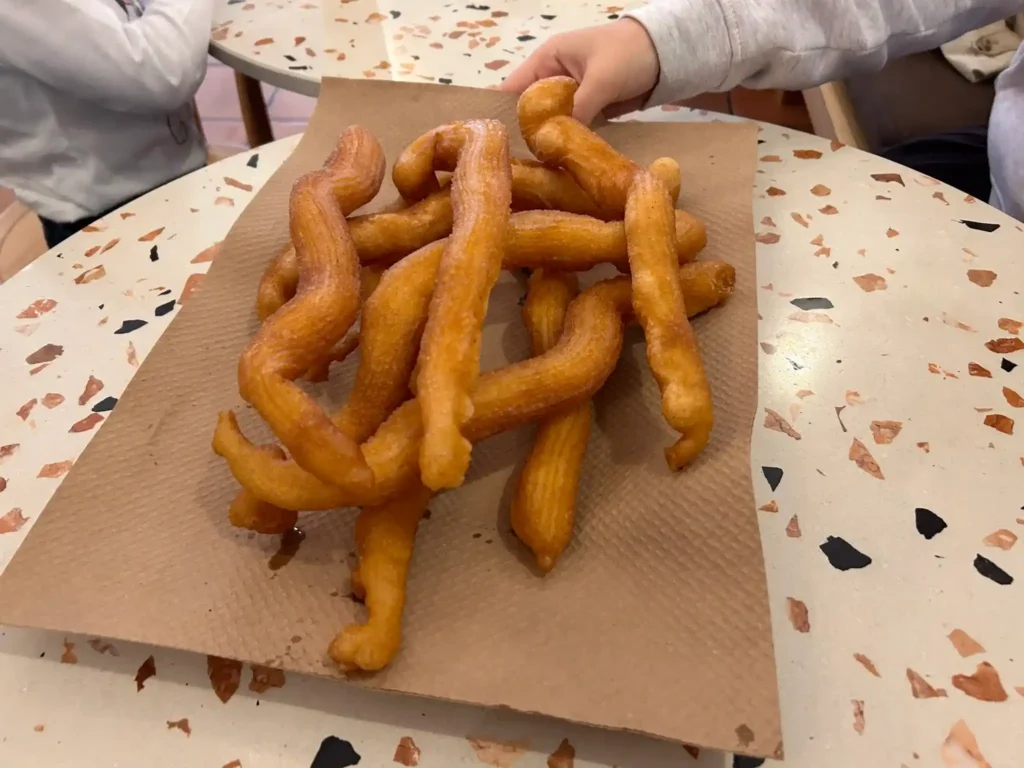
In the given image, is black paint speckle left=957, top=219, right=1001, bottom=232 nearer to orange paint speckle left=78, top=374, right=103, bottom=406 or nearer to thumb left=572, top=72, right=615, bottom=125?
thumb left=572, top=72, right=615, bottom=125

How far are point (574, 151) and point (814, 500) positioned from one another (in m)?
0.27

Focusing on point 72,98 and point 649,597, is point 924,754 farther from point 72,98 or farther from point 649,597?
point 72,98

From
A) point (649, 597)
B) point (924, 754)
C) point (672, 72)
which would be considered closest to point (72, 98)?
point (672, 72)

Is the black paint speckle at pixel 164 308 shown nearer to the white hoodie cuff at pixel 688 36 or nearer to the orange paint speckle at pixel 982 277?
the white hoodie cuff at pixel 688 36

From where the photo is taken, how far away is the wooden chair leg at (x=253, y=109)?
1.12 metres

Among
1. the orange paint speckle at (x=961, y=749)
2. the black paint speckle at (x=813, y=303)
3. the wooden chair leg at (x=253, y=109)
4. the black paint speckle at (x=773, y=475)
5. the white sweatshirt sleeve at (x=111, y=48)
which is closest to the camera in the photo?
the orange paint speckle at (x=961, y=749)

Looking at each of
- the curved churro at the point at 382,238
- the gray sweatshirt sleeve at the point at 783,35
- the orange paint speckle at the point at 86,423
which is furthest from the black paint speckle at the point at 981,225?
the orange paint speckle at the point at 86,423

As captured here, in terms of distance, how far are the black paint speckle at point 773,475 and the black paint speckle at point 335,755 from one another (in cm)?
27

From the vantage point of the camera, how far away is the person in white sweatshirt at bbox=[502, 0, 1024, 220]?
0.68 m

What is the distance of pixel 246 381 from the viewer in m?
0.37

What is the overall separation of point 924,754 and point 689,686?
0.36 ft

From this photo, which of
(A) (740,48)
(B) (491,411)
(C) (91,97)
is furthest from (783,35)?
(C) (91,97)

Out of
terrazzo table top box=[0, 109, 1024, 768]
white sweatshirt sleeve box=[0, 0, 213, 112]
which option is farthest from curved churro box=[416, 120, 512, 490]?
white sweatshirt sleeve box=[0, 0, 213, 112]

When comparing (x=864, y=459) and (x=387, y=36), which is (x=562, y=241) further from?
(x=387, y=36)
